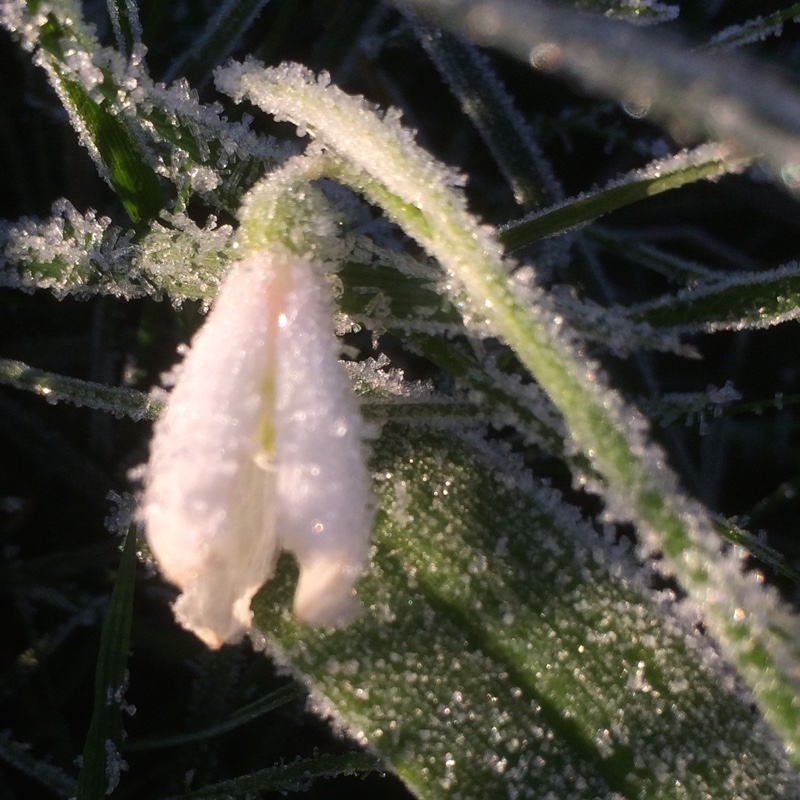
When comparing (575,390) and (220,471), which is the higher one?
(575,390)

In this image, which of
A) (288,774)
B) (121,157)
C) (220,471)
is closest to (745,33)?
(121,157)

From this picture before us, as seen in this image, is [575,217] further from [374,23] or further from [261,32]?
[261,32]

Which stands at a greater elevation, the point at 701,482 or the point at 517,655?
the point at 701,482

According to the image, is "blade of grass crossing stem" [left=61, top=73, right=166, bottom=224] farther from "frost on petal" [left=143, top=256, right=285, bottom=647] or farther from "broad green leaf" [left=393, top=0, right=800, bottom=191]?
"broad green leaf" [left=393, top=0, right=800, bottom=191]

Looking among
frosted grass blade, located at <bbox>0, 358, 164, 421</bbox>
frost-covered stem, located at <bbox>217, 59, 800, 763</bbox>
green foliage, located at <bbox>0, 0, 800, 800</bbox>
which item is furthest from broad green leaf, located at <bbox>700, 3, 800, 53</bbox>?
frosted grass blade, located at <bbox>0, 358, 164, 421</bbox>

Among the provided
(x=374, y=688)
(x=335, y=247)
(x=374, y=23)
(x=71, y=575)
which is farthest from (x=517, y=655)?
(x=374, y=23)

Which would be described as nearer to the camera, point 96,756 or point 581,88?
point 96,756

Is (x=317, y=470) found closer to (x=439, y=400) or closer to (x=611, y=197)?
(x=439, y=400)
